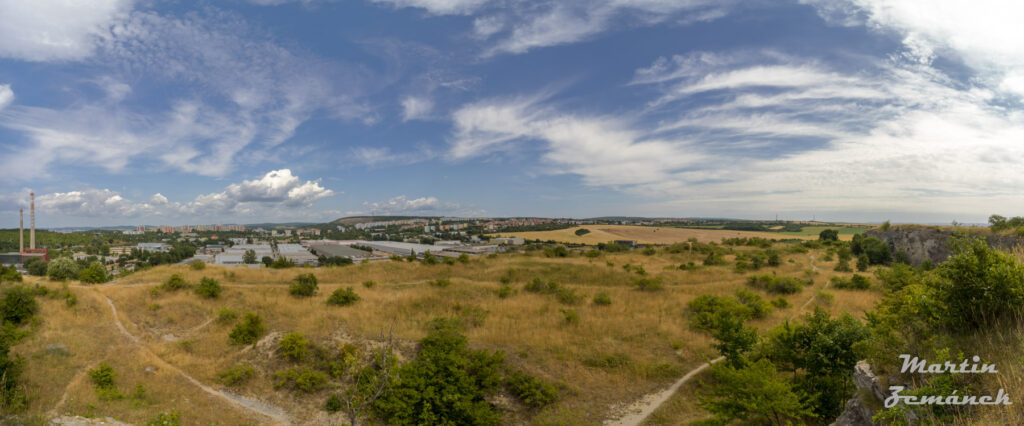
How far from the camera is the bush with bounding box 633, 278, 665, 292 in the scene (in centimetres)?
2638

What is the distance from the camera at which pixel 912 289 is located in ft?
24.9

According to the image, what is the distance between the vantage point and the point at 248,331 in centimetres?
1653

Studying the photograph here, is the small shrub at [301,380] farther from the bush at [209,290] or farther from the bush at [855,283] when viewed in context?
the bush at [855,283]

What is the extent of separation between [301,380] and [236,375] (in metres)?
2.83

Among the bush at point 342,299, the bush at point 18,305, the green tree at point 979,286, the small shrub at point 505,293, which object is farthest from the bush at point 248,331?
the green tree at point 979,286

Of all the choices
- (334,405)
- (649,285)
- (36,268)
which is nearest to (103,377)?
(334,405)

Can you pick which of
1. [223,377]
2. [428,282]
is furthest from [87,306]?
[428,282]

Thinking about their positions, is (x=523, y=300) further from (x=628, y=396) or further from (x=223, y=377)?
(x=223, y=377)

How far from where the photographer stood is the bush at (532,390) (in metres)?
12.2

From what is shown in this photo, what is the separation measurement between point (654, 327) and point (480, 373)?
10.6 m

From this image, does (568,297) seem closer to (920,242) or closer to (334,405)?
(334,405)

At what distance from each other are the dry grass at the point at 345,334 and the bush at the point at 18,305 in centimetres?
63

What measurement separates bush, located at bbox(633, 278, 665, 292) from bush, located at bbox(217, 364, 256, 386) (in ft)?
77.6

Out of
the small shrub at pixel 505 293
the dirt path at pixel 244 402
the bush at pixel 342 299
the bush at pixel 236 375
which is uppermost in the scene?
the bush at pixel 342 299
